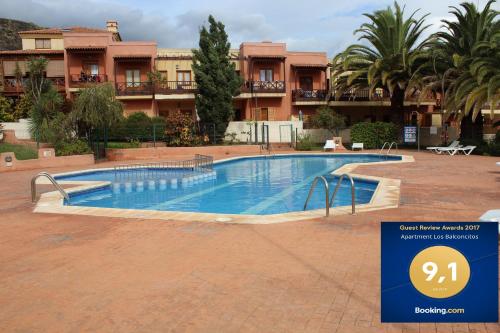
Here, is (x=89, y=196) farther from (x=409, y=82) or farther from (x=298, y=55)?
(x=298, y=55)

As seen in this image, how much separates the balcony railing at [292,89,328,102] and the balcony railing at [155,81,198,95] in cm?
860

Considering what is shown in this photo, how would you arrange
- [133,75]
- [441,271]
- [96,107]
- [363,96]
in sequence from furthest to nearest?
[363,96]
[133,75]
[96,107]
[441,271]

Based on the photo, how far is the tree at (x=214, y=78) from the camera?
101ft

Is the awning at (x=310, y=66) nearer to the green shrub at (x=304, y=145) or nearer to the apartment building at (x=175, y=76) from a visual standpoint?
the apartment building at (x=175, y=76)

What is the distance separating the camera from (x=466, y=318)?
257cm

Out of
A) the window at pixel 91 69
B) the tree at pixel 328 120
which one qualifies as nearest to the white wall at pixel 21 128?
the window at pixel 91 69

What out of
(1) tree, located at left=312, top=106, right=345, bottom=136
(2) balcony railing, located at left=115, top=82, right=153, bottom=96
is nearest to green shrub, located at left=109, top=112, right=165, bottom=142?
(2) balcony railing, located at left=115, top=82, right=153, bottom=96

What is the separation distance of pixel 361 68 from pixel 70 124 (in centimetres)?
1926

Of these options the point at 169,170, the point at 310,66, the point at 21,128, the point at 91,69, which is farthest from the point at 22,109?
the point at 310,66

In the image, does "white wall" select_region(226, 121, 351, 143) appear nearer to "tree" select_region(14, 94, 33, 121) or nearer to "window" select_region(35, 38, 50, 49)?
"tree" select_region(14, 94, 33, 121)

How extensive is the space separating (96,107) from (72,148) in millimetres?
2630

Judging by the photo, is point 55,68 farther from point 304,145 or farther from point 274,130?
point 304,145

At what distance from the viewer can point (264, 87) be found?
36.6 metres

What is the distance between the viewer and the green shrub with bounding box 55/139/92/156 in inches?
909
